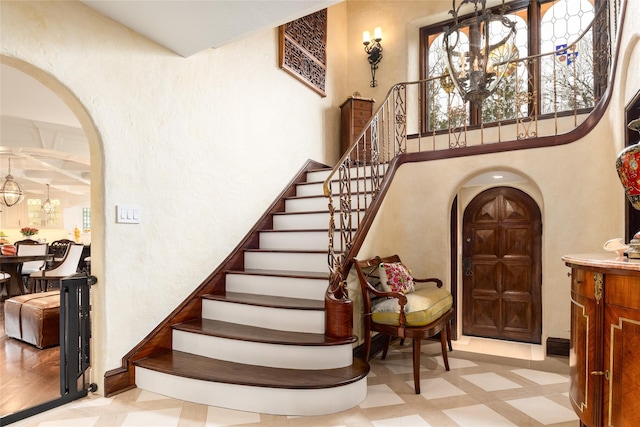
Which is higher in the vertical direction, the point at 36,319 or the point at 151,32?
the point at 151,32

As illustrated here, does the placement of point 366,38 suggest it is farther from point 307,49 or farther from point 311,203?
point 311,203

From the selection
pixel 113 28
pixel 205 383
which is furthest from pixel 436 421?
pixel 113 28

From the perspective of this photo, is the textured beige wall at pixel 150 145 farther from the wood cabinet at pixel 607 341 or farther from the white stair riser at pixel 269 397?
the wood cabinet at pixel 607 341

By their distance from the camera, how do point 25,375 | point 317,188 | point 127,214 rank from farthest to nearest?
point 317,188 → point 25,375 → point 127,214

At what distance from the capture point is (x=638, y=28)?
2471 millimetres

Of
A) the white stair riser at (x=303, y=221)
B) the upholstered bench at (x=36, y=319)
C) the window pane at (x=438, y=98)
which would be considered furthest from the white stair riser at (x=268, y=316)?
the window pane at (x=438, y=98)

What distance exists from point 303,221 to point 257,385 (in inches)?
82.9

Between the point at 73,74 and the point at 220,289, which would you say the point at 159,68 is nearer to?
the point at 73,74

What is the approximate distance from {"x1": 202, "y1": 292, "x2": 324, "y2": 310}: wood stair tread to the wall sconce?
168 inches

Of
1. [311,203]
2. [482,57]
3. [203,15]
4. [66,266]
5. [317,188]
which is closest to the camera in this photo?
[482,57]

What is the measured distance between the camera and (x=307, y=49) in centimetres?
520

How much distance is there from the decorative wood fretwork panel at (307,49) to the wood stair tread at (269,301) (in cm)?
291

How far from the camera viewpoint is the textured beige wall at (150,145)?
7.91 ft

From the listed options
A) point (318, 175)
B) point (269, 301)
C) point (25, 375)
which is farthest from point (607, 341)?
point (25, 375)
